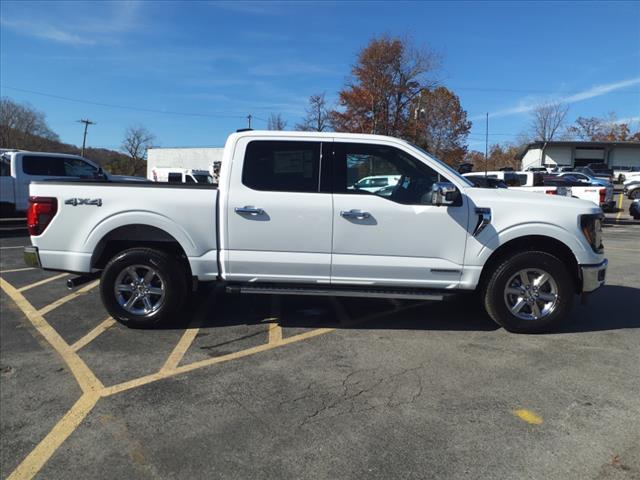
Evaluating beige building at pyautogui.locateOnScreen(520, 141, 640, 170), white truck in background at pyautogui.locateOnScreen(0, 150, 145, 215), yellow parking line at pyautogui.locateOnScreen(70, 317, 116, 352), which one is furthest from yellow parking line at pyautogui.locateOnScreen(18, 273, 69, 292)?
beige building at pyautogui.locateOnScreen(520, 141, 640, 170)

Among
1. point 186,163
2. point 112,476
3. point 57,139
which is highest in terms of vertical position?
point 57,139

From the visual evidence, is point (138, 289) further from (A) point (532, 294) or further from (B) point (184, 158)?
(B) point (184, 158)

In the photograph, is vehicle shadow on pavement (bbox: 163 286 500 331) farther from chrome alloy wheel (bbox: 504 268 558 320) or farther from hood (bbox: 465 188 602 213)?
hood (bbox: 465 188 602 213)

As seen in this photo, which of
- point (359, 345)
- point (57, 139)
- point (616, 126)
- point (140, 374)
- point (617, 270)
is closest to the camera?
point (140, 374)

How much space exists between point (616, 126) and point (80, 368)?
305ft

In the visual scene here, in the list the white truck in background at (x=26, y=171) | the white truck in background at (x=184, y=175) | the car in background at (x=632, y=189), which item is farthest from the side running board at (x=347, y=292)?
the car in background at (x=632, y=189)

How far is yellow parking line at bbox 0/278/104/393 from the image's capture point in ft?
12.7

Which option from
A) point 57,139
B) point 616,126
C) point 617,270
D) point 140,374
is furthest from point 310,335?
point 57,139

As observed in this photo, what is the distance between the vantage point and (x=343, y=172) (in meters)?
4.79

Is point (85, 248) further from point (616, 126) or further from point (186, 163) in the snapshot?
point (616, 126)

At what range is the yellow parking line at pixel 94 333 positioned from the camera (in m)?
4.69

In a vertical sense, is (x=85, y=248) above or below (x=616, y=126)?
below

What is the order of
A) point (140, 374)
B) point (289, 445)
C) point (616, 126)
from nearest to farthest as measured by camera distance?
1. point (289, 445)
2. point (140, 374)
3. point (616, 126)

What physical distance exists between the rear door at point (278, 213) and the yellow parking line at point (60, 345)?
1.57 m
